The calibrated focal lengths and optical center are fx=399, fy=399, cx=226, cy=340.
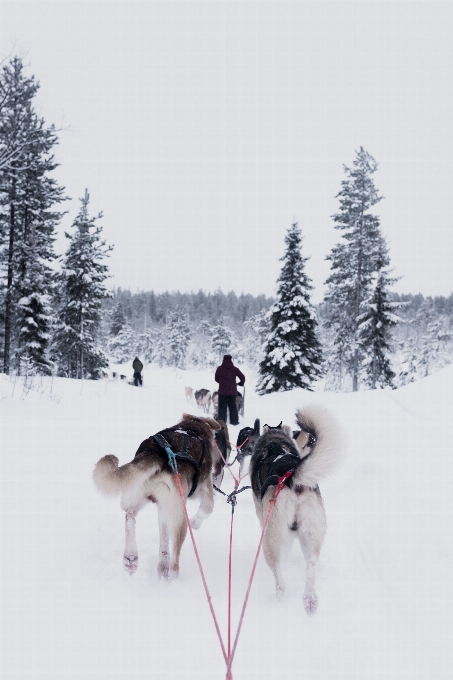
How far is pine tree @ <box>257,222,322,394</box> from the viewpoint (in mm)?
21781

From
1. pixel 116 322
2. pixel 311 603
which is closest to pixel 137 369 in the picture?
pixel 311 603

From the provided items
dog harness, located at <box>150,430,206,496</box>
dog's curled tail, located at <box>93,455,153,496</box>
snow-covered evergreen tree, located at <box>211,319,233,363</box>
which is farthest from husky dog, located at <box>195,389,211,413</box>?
snow-covered evergreen tree, located at <box>211,319,233,363</box>

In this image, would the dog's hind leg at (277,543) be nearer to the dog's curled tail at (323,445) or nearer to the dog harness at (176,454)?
the dog's curled tail at (323,445)

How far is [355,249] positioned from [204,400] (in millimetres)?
13314

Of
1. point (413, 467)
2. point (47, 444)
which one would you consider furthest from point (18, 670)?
point (413, 467)

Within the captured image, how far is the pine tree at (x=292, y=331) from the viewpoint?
21781 mm

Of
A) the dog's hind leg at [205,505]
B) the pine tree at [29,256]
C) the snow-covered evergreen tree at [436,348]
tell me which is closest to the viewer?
the dog's hind leg at [205,505]

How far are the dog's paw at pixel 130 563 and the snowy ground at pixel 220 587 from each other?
13 centimetres

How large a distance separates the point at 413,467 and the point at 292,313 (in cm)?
1781

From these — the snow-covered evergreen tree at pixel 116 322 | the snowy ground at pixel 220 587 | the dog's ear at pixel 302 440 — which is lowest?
the snowy ground at pixel 220 587

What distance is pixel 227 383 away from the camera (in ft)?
32.4

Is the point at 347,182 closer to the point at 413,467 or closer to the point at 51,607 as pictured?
the point at 413,467

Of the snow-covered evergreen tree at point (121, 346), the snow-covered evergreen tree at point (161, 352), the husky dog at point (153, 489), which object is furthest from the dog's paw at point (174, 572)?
the snow-covered evergreen tree at point (161, 352)

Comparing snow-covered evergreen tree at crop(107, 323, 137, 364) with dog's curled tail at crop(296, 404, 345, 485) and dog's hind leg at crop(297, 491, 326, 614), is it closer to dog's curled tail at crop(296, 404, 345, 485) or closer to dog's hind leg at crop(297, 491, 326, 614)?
dog's curled tail at crop(296, 404, 345, 485)
